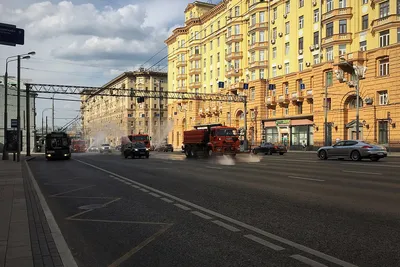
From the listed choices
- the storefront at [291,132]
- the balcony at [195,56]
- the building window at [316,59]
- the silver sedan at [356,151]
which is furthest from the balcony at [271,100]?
the silver sedan at [356,151]

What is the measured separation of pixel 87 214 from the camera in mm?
8719

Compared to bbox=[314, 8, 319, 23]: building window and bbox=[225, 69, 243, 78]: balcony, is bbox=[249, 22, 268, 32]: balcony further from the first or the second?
bbox=[314, 8, 319, 23]: building window

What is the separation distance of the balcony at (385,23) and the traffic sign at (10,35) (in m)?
37.9

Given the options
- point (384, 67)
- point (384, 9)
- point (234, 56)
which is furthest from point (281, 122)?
point (384, 9)

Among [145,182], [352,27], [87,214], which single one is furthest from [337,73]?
[87,214]

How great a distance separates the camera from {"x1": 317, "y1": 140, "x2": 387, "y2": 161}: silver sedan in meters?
24.2

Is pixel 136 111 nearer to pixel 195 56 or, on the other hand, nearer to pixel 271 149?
pixel 195 56

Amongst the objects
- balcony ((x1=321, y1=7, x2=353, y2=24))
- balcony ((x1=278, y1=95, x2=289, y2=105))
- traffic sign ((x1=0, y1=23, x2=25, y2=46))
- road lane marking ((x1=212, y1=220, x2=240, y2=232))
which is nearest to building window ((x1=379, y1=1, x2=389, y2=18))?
balcony ((x1=321, y1=7, x2=353, y2=24))

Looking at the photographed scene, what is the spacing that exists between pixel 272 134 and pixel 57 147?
32233mm

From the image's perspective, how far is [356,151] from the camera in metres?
24.8

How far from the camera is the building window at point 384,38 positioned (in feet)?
131

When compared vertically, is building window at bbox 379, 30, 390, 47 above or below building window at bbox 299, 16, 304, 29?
below

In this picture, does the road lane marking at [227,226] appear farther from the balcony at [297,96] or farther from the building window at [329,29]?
the balcony at [297,96]

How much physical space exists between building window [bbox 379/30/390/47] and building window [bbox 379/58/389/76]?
163cm
